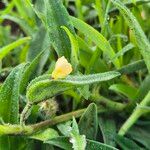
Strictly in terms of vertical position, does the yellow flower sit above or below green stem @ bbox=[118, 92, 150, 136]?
above

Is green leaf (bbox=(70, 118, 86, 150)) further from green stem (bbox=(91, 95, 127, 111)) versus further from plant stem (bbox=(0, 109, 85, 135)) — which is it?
green stem (bbox=(91, 95, 127, 111))

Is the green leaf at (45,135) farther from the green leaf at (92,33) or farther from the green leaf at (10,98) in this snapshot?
the green leaf at (92,33)

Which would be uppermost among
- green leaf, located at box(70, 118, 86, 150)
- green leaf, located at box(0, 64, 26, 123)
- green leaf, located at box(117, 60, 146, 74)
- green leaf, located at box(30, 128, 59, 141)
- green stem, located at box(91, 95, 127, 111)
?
green leaf, located at box(0, 64, 26, 123)

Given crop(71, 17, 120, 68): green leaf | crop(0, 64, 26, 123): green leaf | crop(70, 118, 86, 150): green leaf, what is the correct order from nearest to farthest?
crop(70, 118, 86, 150): green leaf < crop(0, 64, 26, 123): green leaf < crop(71, 17, 120, 68): green leaf

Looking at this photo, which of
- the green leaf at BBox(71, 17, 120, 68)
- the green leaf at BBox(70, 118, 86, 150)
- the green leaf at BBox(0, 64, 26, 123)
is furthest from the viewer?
the green leaf at BBox(71, 17, 120, 68)

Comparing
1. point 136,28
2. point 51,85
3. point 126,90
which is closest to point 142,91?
point 126,90

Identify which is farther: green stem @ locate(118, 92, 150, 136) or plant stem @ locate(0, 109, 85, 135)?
green stem @ locate(118, 92, 150, 136)

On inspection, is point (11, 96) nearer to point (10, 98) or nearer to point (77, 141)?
point (10, 98)

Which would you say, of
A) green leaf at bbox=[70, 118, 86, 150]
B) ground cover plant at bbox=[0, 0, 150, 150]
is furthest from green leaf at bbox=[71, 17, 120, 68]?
green leaf at bbox=[70, 118, 86, 150]

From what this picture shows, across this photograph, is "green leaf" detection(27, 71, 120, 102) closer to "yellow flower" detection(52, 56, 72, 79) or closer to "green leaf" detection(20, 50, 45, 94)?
"yellow flower" detection(52, 56, 72, 79)

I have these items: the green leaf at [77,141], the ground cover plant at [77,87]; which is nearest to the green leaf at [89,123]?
the ground cover plant at [77,87]
